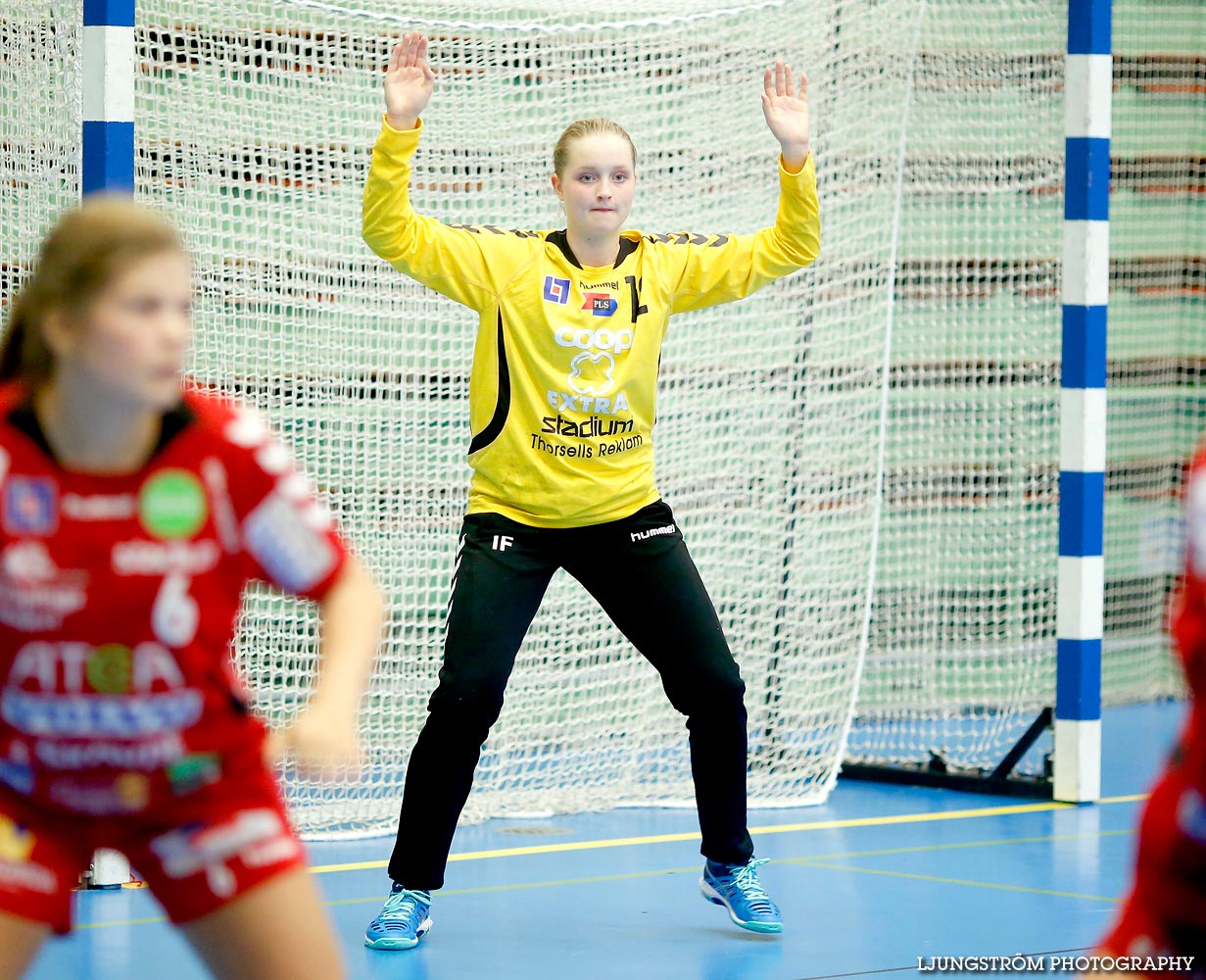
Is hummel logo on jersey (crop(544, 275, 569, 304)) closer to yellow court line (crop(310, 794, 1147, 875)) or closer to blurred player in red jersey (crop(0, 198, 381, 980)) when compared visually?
yellow court line (crop(310, 794, 1147, 875))

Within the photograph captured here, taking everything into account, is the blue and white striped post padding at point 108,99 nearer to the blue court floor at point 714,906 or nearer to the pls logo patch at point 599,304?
the blue court floor at point 714,906

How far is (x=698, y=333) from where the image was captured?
264 inches

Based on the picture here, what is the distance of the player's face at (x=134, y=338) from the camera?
2.41m

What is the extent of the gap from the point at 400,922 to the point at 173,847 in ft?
6.96

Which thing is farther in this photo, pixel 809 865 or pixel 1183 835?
pixel 809 865

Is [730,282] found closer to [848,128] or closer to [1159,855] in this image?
[848,128]


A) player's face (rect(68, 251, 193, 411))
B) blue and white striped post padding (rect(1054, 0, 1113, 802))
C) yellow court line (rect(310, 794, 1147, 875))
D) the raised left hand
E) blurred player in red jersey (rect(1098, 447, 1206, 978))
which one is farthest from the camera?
blue and white striped post padding (rect(1054, 0, 1113, 802))

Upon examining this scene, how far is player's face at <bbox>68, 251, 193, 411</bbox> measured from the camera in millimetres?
2414

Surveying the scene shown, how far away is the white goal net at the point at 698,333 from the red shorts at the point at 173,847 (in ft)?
10.5

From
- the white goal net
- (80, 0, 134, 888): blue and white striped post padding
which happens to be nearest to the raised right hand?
(80, 0, 134, 888): blue and white striped post padding

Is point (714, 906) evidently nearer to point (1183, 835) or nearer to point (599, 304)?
point (599, 304)

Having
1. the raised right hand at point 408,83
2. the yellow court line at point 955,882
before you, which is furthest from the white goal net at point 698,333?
the raised right hand at point 408,83

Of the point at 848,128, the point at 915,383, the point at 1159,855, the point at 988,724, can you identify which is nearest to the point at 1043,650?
the point at 988,724

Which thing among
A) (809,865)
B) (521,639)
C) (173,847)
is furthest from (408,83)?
(809,865)
